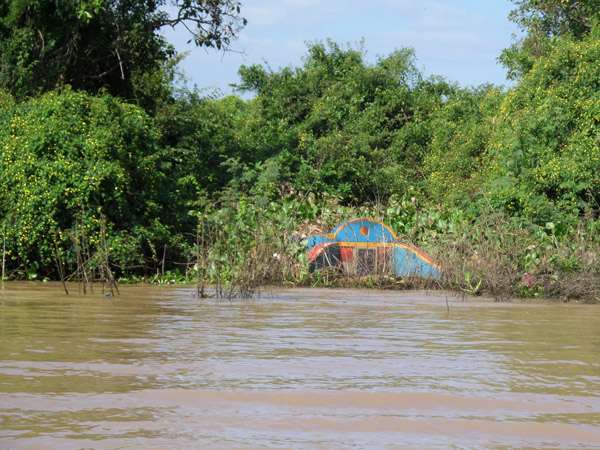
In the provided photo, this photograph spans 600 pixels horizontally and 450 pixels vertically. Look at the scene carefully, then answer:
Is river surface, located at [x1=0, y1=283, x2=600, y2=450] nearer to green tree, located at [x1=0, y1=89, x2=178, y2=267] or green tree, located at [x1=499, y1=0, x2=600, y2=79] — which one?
green tree, located at [x1=0, y1=89, x2=178, y2=267]

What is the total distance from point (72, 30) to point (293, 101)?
435 inches

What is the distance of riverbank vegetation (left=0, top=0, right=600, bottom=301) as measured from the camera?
38.7ft

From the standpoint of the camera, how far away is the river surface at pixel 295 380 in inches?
128

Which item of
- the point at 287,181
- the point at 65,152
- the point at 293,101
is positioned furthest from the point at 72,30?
the point at 293,101

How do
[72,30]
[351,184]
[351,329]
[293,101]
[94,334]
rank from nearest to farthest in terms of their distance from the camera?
[94,334]
[351,329]
[72,30]
[351,184]
[293,101]

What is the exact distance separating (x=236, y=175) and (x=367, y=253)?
614 centimetres

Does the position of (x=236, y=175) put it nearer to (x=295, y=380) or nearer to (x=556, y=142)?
(x=556, y=142)

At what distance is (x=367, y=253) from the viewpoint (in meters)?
13.6

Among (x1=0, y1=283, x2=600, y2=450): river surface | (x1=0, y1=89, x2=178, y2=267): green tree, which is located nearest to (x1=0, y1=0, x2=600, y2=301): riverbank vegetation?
(x1=0, y1=89, x2=178, y2=267): green tree

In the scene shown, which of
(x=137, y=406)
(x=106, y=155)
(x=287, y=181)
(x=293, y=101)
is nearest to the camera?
(x=137, y=406)

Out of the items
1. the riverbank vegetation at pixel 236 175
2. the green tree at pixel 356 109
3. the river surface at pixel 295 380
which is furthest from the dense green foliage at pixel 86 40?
the river surface at pixel 295 380

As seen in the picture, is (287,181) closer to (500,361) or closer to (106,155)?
(106,155)

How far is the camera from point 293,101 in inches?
1033

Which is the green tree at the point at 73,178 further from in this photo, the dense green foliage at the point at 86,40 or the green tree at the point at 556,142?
the green tree at the point at 556,142
